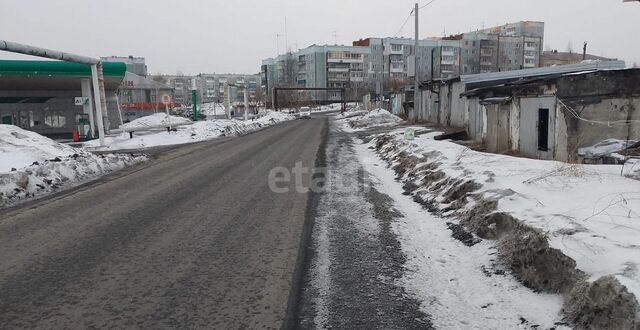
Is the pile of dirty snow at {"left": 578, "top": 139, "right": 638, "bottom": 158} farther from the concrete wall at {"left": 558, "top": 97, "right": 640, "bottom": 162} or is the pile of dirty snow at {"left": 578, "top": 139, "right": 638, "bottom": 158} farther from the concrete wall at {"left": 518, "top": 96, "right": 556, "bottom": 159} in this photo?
the concrete wall at {"left": 518, "top": 96, "right": 556, "bottom": 159}

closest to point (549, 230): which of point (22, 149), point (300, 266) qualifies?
point (300, 266)

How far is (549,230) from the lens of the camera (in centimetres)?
512

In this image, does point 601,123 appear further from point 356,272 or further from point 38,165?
point 38,165

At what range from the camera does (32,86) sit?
40.6m

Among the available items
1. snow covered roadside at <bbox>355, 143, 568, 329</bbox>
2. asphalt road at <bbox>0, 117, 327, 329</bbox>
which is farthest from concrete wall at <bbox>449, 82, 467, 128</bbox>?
snow covered roadside at <bbox>355, 143, 568, 329</bbox>

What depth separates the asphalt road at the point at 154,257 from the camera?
14.4 ft

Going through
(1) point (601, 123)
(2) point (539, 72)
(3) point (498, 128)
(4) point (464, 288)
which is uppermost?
(2) point (539, 72)

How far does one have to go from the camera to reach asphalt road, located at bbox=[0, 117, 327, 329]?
438cm

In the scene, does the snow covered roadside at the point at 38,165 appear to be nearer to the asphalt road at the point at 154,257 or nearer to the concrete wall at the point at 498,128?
the asphalt road at the point at 154,257

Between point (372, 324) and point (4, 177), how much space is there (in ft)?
33.7

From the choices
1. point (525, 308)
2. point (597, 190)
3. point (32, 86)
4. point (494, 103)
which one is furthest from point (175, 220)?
point (32, 86)

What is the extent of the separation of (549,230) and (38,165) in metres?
12.6

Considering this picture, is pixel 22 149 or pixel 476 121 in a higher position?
pixel 476 121

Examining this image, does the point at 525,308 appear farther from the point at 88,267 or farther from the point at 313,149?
the point at 313,149
